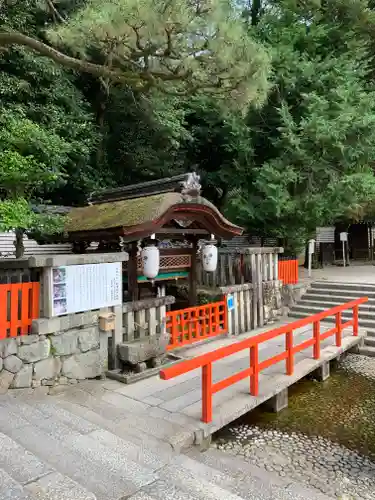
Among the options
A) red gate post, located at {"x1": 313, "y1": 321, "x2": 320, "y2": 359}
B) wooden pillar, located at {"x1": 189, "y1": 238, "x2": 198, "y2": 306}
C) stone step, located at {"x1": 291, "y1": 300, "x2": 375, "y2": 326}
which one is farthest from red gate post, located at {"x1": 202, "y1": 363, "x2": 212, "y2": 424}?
stone step, located at {"x1": 291, "y1": 300, "x2": 375, "y2": 326}

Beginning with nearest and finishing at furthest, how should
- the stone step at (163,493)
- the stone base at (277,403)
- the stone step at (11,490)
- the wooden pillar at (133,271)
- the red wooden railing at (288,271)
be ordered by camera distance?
the stone step at (11,490) < the stone step at (163,493) < the stone base at (277,403) < the wooden pillar at (133,271) < the red wooden railing at (288,271)

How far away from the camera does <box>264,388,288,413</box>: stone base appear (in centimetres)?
624

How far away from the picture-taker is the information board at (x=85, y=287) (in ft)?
19.0

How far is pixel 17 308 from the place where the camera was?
18.0 ft

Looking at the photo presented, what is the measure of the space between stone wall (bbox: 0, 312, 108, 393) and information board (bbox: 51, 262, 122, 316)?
0.18 meters

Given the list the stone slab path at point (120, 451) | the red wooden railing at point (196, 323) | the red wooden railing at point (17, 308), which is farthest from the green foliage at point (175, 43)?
the stone slab path at point (120, 451)

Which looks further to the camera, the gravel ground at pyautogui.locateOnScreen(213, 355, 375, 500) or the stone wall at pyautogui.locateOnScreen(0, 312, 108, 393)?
the stone wall at pyautogui.locateOnScreen(0, 312, 108, 393)

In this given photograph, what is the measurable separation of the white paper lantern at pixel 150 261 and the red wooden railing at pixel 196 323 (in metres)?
0.98

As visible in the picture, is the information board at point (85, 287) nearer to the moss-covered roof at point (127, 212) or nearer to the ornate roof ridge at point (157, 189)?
the moss-covered roof at point (127, 212)

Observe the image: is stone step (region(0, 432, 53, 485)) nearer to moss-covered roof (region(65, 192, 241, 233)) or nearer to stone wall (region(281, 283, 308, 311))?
moss-covered roof (region(65, 192, 241, 233))

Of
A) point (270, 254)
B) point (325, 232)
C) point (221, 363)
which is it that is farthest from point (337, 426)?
point (325, 232)

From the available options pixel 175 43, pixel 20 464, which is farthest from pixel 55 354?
pixel 175 43

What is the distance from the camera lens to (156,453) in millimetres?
3971

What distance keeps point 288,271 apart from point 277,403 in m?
6.71
